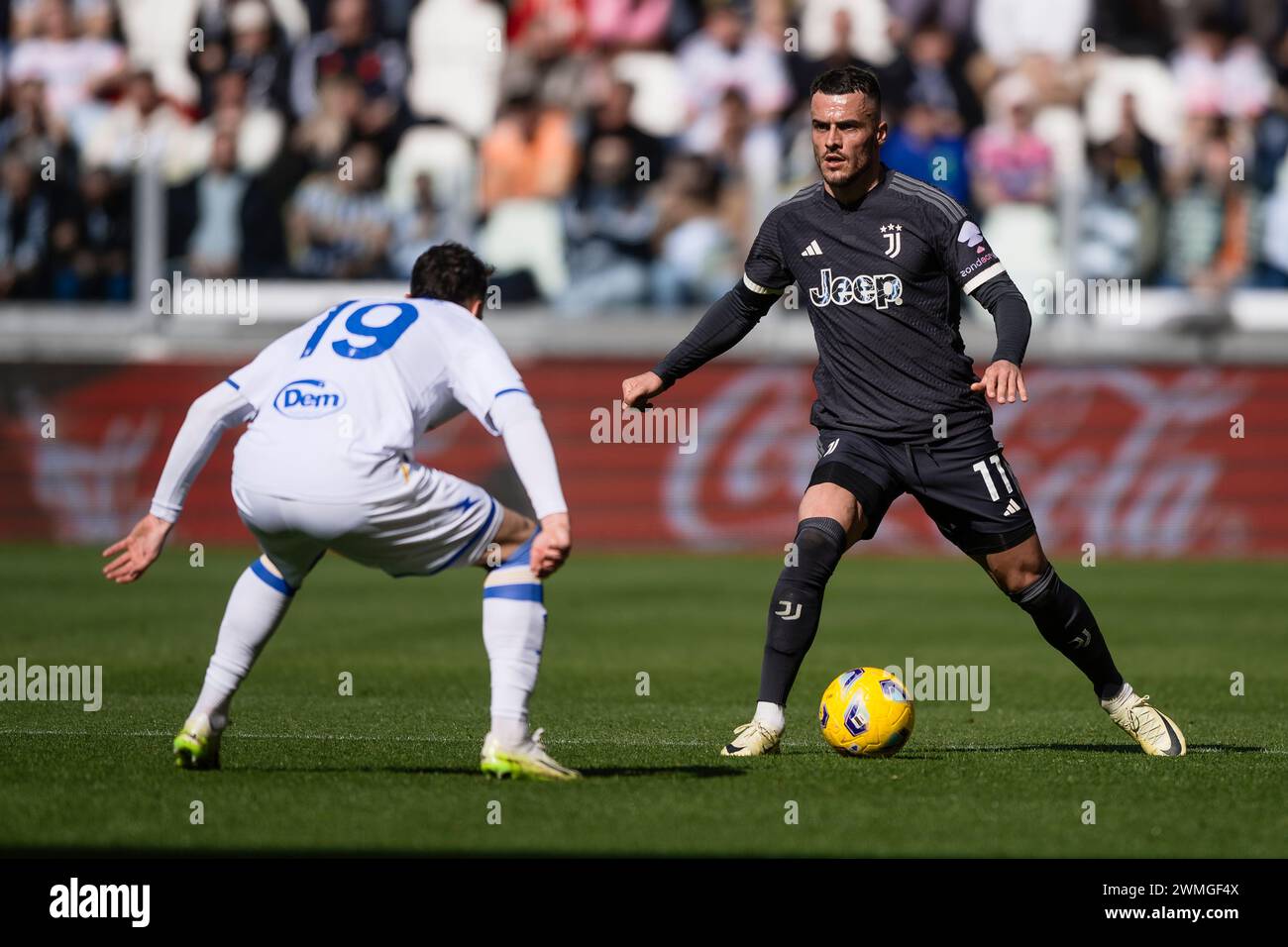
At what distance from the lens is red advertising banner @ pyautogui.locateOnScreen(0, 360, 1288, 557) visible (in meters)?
16.8

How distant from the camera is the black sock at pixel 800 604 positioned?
22.9 ft

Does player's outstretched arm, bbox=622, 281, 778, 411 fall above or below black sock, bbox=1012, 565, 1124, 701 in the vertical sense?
above

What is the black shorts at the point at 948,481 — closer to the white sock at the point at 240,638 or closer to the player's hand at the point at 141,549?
the white sock at the point at 240,638

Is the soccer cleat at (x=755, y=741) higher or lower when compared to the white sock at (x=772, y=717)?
lower

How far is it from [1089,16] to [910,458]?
12624 mm

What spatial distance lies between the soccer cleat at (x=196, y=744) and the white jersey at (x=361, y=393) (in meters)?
0.85

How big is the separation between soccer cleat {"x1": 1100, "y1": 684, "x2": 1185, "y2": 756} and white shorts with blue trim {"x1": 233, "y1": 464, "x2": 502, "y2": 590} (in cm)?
260

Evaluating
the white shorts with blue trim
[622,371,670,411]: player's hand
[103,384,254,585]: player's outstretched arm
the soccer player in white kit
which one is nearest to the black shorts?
[622,371,670,411]: player's hand

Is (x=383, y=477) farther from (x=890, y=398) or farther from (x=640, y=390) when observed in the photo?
(x=890, y=398)

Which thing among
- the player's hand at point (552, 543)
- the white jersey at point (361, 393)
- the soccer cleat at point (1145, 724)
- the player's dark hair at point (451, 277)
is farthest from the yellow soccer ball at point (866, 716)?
the player's dark hair at point (451, 277)

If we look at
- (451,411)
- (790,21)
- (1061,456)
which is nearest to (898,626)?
(1061,456)

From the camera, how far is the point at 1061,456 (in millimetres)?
16844

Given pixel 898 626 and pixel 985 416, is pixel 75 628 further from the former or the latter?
pixel 985 416

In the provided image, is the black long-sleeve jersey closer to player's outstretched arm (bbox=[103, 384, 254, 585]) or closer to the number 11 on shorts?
the number 11 on shorts
